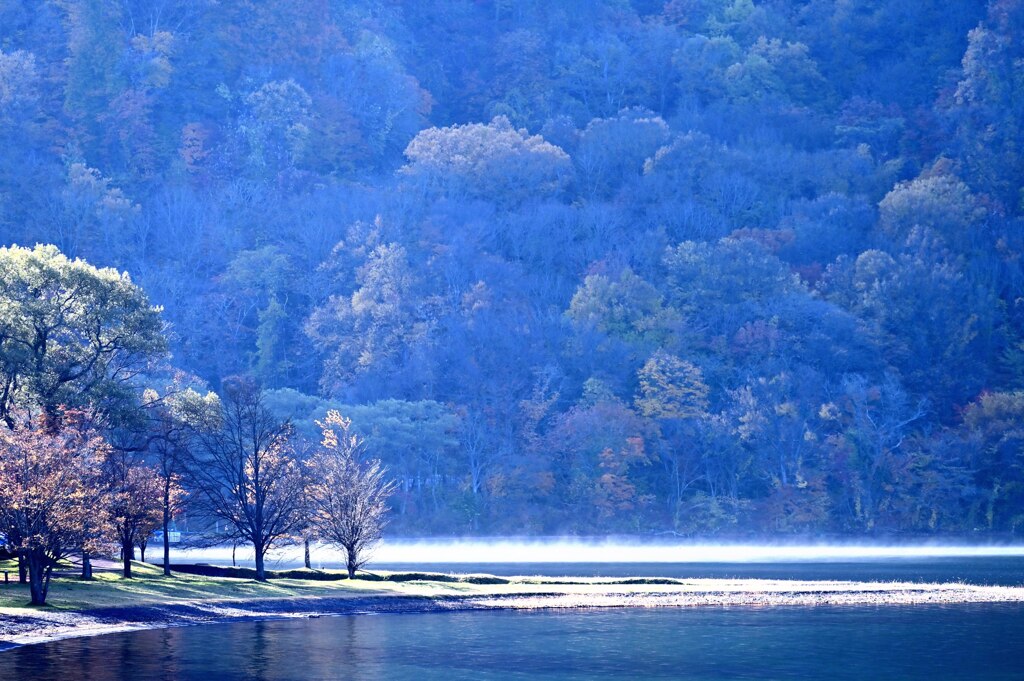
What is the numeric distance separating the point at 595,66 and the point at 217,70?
164 feet

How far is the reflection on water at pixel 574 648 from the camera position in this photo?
4316 centimetres

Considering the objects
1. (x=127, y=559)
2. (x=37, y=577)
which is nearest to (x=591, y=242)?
(x=127, y=559)

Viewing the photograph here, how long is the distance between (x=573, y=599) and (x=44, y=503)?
22.9 meters

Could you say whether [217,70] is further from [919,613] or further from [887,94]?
[919,613]

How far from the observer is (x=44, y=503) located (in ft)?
174

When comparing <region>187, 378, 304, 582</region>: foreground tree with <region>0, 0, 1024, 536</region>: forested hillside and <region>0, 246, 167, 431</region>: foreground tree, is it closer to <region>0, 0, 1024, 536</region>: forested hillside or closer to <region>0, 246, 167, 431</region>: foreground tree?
<region>0, 246, 167, 431</region>: foreground tree

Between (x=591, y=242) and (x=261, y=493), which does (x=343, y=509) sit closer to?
(x=261, y=493)

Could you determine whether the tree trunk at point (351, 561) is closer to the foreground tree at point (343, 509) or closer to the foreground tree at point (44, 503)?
the foreground tree at point (343, 509)

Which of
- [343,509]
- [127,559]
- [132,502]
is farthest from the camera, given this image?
[343,509]

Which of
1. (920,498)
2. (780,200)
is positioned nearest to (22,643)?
(920,498)

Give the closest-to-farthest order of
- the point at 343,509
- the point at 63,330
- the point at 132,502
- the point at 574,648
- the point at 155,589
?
1. the point at 574,648
2. the point at 155,589
3. the point at 132,502
4. the point at 343,509
5. the point at 63,330

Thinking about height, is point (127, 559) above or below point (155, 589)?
above

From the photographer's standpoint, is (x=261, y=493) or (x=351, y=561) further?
(x=351, y=561)

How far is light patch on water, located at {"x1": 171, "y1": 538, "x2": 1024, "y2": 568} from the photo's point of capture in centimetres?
9831
